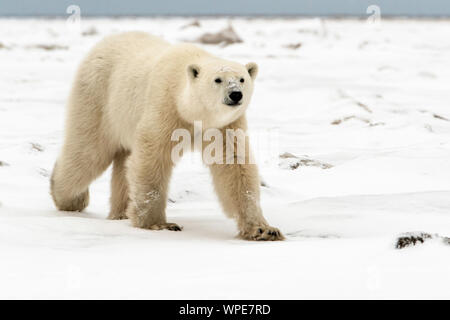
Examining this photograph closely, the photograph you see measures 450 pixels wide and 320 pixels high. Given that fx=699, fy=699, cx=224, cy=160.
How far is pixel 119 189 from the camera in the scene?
4969 mm

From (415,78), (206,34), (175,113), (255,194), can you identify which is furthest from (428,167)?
(206,34)

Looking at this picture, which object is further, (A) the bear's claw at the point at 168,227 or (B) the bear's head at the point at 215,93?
(A) the bear's claw at the point at 168,227

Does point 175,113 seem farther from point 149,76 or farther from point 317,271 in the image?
point 317,271

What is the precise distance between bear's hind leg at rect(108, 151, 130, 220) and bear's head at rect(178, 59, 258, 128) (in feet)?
3.64

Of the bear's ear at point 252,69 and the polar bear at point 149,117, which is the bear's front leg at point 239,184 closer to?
the polar bear at point 149,117

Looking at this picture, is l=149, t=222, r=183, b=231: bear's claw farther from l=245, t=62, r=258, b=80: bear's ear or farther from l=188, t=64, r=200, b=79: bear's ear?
l=245, t=62, r=258, b=80: bear's ear

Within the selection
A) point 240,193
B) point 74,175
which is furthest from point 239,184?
point 74,175

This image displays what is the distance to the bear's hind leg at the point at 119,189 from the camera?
16.2 ft

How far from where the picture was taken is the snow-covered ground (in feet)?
8.49

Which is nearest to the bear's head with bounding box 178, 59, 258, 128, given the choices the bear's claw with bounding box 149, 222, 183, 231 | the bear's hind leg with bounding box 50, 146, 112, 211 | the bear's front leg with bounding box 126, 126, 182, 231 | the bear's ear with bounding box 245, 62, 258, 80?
the bear's ear with bounding box 245, 62, 258, 80

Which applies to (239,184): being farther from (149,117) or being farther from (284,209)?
(149,117)

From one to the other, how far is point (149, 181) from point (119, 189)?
3.01 ft

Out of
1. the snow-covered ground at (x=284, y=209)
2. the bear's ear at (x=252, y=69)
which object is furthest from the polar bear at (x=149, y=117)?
the snow-covered ground at (x=284, y=209)

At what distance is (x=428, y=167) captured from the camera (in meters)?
5.57
